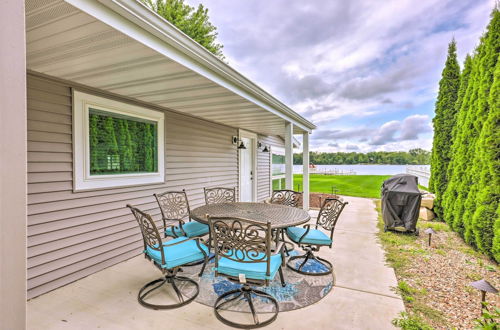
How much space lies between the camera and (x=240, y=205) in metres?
3.79

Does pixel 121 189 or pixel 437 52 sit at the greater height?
pixel 437 52

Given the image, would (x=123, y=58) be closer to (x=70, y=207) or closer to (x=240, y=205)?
(x=70, y=207)

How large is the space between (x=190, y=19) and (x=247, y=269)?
13.5 meters

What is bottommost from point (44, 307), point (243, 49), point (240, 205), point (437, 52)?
point (44, 307)

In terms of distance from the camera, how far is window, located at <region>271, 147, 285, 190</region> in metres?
9.49

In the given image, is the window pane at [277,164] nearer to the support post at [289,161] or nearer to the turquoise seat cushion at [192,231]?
the support post at [289,161]

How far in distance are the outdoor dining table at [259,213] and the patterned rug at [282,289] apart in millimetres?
556

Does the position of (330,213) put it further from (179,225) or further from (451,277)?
(179,225)

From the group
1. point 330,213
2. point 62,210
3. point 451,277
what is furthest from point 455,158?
point 62,210

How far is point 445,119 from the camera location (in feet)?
19.9

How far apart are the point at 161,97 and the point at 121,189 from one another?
150 centimetres

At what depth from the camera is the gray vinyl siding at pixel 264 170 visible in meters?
8.44

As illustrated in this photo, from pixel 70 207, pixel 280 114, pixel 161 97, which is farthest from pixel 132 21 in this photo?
pixel 280 114

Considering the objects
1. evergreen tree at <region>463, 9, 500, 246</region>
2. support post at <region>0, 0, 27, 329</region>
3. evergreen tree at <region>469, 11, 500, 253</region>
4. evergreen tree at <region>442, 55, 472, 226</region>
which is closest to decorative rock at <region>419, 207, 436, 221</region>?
evergreen tree at <region>442, 55, 472, 226</region>
